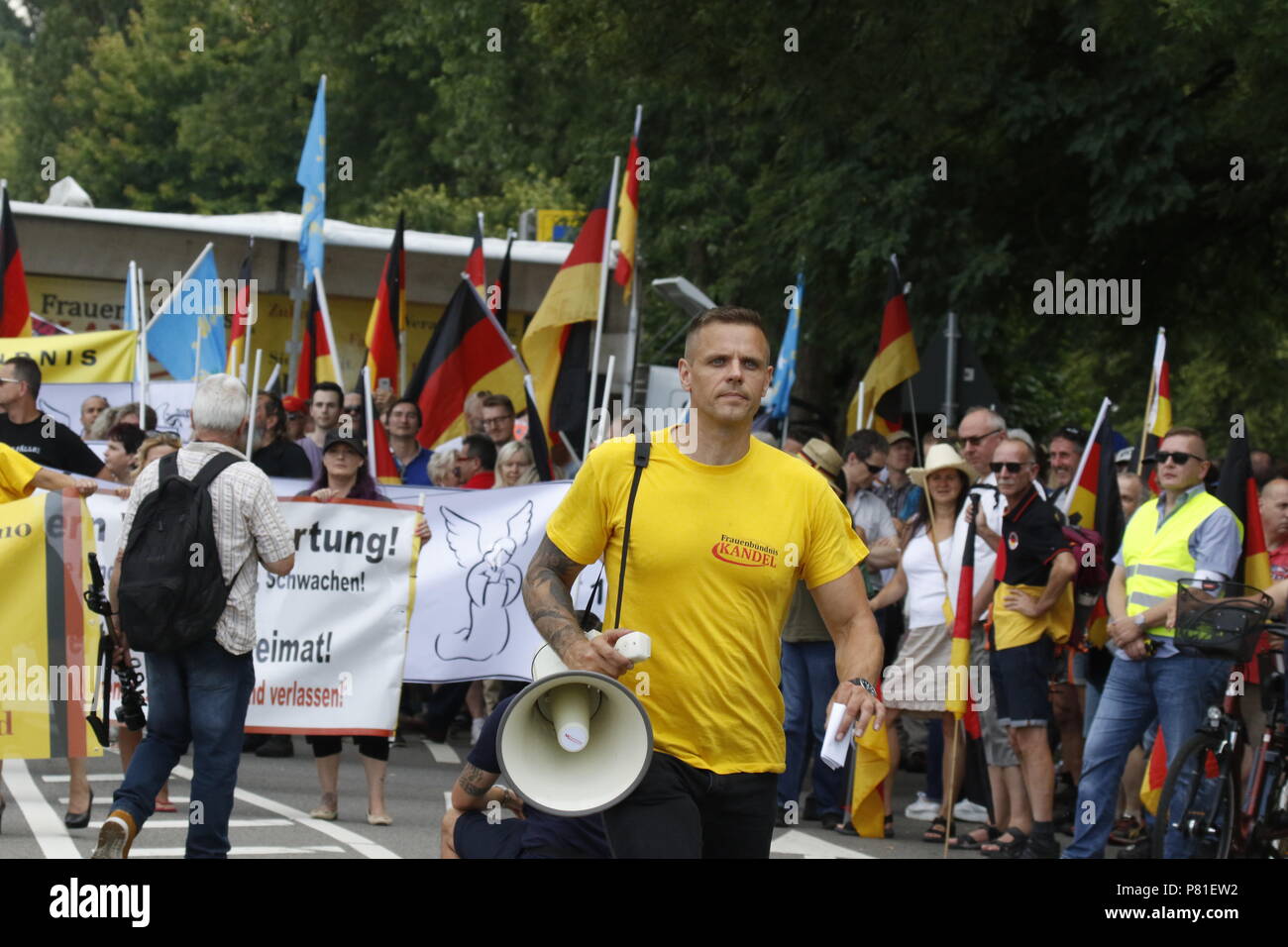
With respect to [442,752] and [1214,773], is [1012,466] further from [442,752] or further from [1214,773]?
[442,752]

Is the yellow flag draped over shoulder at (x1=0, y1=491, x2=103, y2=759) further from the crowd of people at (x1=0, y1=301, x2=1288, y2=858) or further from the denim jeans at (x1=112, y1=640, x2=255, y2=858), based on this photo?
the denim jeans at (x1=112, y1=640, x2=255, y2=858)

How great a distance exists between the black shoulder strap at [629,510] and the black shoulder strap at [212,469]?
9.51ft

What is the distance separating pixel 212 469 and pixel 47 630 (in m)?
1.87

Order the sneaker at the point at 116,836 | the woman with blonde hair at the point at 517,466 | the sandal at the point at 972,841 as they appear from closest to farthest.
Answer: the sneaker at the point at 116,836, the sandal at the point at 972,841, the woman with blonde hair at the point at 517,466

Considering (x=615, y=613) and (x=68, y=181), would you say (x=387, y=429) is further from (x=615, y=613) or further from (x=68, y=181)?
(x=615, y=613)

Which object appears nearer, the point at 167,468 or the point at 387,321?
the point at 167,468

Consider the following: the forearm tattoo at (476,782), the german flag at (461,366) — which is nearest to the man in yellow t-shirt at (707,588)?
the forearm tattoo at (476,782)

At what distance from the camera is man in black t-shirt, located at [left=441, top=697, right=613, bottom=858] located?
5.22m

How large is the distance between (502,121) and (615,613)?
83.9 feet

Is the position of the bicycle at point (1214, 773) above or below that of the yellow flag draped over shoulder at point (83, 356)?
below

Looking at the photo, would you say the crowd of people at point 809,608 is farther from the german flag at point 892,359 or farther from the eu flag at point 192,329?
the eu flag at point 192,329

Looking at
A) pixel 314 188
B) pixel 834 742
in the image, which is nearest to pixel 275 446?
pixel 314 188

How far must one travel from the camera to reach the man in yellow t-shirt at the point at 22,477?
8.98 metres

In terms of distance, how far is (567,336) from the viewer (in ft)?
45.1
